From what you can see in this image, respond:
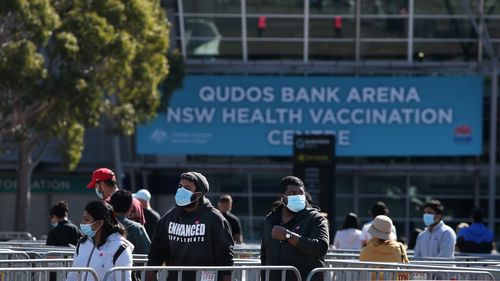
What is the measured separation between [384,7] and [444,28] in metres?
1.76

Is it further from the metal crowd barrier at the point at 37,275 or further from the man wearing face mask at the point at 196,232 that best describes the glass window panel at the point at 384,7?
the man wearing face mask at the point at 196,232

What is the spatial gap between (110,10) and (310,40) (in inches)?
394

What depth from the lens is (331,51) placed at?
1449 inches

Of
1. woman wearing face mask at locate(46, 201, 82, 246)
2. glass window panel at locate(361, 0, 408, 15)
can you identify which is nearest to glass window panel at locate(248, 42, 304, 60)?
glass window panel at locate(361, 0, 408, 15)

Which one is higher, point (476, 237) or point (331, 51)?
point (331, 51)

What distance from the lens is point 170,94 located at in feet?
112

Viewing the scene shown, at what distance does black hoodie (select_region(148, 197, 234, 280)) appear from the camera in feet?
31.0

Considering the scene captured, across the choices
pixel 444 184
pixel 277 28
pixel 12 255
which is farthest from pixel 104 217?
pixel 444 184

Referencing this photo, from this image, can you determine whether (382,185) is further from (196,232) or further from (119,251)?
(119,251)

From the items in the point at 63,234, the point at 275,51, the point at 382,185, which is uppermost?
the point at 275,51

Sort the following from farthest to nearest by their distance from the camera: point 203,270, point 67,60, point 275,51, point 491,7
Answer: point 275,51 < point 491,7 < point 67,60 < point 203,270

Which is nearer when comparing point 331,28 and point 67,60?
point 67,60

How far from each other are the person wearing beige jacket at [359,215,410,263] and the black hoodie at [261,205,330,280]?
1.95 meters

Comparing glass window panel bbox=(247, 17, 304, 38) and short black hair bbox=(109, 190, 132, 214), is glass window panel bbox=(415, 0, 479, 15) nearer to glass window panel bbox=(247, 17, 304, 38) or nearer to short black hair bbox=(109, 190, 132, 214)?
glass window panel bbox=(247, 17, 304, 38)
